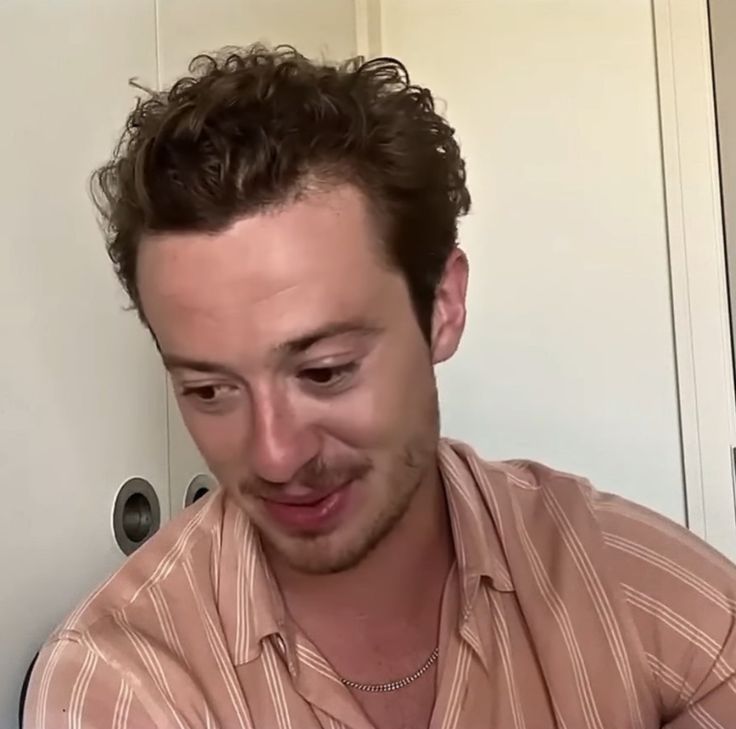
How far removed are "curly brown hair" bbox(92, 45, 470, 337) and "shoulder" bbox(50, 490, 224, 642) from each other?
209 mm

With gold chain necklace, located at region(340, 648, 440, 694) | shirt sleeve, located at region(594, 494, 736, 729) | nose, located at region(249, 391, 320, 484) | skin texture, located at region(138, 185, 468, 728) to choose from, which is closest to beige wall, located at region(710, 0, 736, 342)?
shirt sleeve, located at region(594, 494, 736, 729)

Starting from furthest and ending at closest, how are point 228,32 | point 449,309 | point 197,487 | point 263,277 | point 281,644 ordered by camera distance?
point 228,32 < point 197,487 < point 449,309 < point 281,644 < point 263,277

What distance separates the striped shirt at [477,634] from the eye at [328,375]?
0.19 meters

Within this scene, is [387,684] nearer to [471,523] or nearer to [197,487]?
[471,523]

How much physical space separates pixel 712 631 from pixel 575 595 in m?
0.13

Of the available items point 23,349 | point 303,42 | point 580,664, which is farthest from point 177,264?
point 303,42

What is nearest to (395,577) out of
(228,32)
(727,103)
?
(228,32)

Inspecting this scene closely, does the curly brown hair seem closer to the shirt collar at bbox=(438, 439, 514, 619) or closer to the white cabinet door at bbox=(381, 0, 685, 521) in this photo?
the shirt collar at bbox=(438, 439, 514, 619)

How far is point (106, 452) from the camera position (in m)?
0.99

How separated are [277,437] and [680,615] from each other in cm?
43

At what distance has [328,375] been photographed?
0.82 metres

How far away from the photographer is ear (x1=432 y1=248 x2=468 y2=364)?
0.97 metres

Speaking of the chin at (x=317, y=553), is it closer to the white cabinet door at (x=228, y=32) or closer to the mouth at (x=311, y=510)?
the mouth at (x=311, y=510)

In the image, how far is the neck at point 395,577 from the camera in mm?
957
